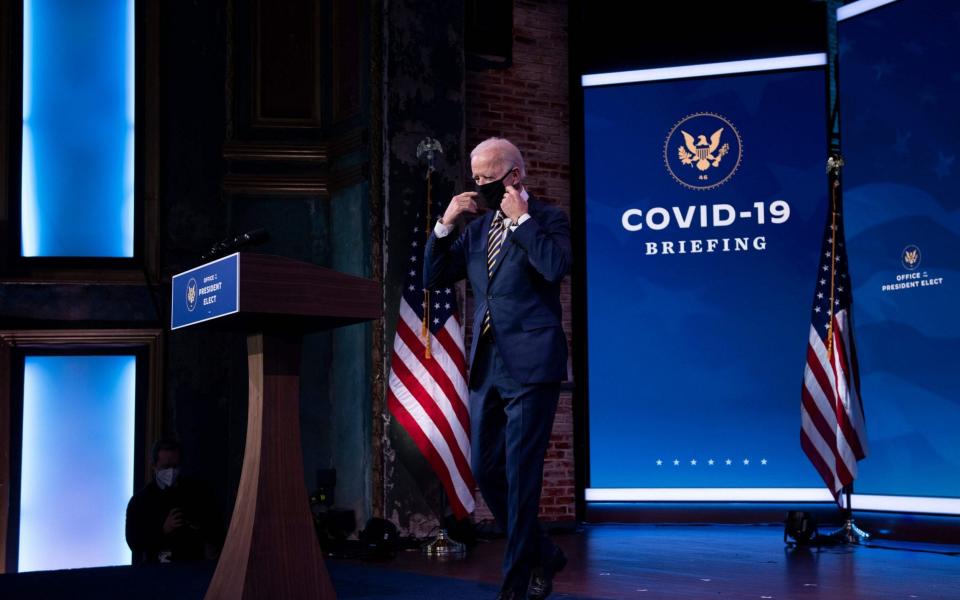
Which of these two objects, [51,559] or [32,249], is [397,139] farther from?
[51,559]

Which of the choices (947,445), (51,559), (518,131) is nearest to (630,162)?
(518,131)

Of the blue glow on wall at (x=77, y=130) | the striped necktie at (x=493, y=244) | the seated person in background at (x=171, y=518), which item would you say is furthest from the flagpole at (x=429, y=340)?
the striped necktie at (x=493, y=244)

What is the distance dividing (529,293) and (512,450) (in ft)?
1.71

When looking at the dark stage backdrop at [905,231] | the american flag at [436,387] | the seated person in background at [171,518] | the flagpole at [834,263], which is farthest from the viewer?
the flagpole at [834,263]

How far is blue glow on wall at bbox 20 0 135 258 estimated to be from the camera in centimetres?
740

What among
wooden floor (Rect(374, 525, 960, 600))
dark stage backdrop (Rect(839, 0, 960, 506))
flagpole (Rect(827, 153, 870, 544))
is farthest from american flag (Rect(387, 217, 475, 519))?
dark stage backdrop (Rect(839, 0, 960, 506))

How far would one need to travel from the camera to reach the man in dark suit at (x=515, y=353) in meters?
3.54

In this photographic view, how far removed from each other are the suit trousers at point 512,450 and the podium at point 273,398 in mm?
490

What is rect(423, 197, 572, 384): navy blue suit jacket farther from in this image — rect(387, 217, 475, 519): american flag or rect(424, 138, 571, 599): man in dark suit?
rect(387, 217, 475, 519): american flag

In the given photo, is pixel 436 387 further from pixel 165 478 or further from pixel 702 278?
pixel 702 278

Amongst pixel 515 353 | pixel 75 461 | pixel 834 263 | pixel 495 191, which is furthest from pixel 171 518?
pixel 834 263

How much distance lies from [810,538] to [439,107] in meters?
3.53

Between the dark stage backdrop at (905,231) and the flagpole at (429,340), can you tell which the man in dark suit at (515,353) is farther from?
the dark stage backdrop at (905,231)

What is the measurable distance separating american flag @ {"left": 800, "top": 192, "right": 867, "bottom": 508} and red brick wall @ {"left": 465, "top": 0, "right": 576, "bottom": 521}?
1.85 meters
